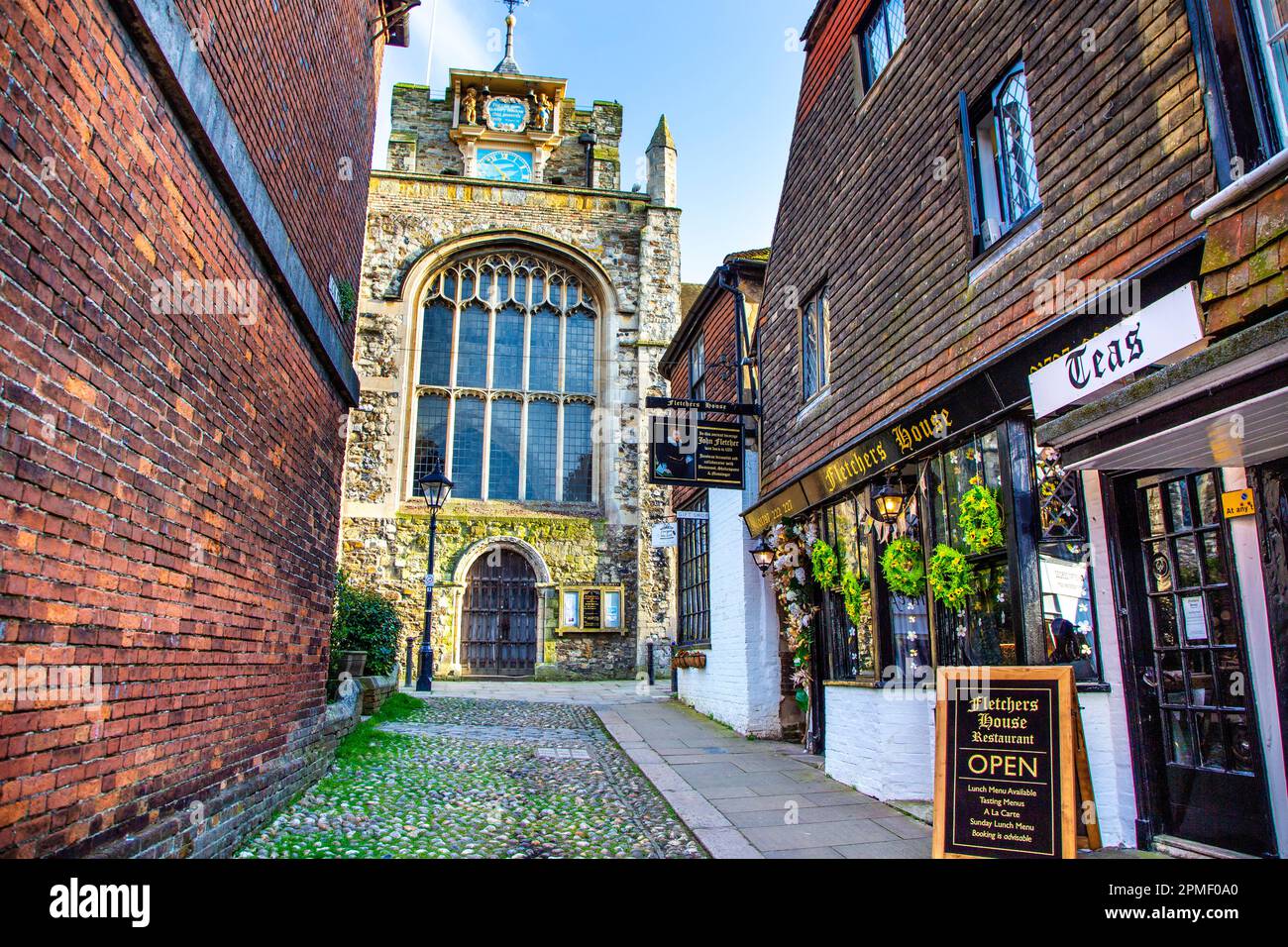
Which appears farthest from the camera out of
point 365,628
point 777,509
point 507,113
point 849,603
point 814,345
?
point 507,113

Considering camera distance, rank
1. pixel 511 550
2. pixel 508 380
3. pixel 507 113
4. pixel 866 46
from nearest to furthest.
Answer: pixel 866 46, pixel 511 550, pixel 508 380, pixel 507 113

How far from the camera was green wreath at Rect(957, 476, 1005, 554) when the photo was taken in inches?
223

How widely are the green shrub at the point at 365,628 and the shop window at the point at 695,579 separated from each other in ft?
15.2

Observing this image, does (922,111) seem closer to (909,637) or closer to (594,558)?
(909,637)

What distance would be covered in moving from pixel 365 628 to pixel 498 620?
1062cm

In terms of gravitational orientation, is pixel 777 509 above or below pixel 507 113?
below

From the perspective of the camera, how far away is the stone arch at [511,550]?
21.2 metres

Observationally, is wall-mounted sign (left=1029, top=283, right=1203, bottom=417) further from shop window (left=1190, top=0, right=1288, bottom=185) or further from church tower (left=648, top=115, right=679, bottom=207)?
church tower (left=648, top=115, right=679, bottom=207)

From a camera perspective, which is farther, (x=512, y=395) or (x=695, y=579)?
(x=512, y=395)

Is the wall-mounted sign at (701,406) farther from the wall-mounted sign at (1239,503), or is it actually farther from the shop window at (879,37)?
the wall-mounted sign at (1239,503)

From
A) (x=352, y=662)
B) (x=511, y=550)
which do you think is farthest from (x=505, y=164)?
(x=352, y=662)

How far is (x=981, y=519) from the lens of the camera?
5758 mm

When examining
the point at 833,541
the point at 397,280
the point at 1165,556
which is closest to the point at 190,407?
the point at 1165,556

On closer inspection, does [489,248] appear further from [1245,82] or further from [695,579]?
[1245,82]
